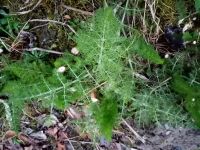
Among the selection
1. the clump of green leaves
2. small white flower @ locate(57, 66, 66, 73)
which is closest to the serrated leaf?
the clump of green leaves

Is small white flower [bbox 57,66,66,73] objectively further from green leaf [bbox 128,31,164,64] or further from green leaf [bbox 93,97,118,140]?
green leaf [bbox 128,31,164,64]

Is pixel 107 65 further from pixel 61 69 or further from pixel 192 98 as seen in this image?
pixel 192 98

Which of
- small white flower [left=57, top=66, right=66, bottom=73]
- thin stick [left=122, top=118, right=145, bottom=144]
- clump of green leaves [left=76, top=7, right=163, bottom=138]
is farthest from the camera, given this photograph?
thin stick [left=122, top=118, right=145, bottom=144]

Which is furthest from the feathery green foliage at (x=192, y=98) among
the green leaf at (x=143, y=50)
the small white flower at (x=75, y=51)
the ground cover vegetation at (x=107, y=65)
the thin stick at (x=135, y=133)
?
the small white flower at (x=75, y=51)

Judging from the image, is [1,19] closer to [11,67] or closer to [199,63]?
[11,67]

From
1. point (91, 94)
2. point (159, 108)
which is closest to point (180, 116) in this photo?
point (159, 108)

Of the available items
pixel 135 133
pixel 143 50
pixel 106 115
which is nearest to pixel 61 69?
pixel 106 115

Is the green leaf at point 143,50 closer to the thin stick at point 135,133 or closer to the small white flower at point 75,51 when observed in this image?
the small white flower at point 75,51

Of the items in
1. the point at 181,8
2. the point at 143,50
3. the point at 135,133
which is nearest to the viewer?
the point at 143,50
